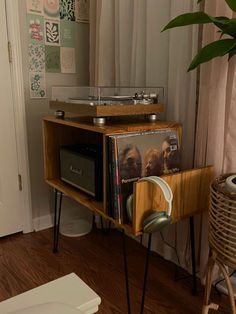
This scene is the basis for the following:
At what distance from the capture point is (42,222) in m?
2.09

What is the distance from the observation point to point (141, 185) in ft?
3.38

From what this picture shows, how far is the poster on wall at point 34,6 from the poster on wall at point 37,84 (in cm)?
36

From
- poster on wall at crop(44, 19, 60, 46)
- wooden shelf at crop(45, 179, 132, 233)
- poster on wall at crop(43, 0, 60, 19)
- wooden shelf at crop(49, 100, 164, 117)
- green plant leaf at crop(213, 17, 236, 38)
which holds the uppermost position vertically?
poster on wall at crop(43, 0, 60, 19)

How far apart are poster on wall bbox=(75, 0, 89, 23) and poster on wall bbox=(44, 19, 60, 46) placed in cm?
16

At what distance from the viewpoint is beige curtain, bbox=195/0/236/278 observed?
1189 mm

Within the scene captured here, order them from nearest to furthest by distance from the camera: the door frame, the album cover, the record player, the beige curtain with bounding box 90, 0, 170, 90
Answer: the album cover < the record player < the beige curtain with bounding box 90, 0, 170, 90 < the door frame

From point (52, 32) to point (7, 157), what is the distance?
0.84m

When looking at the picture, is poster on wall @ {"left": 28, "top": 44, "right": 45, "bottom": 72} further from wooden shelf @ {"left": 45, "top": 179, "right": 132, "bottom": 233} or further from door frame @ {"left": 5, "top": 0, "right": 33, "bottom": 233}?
wooden shelf @ {"left": 45, "top": 179, "right": 132, "bottom": 233}

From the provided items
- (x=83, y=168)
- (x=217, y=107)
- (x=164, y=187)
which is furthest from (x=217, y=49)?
(x=83, y=168)

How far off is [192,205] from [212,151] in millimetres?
247

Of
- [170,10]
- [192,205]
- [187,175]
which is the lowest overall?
[192,205]

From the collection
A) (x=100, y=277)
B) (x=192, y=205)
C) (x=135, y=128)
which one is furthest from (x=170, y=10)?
(x=100, y=277)

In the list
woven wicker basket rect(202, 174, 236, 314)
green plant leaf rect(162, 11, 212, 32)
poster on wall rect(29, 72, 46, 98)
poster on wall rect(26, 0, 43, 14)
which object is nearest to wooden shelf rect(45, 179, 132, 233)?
woven wicker basket rect(202, 174, 236, 314)

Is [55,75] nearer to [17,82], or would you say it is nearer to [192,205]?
[17,82]
